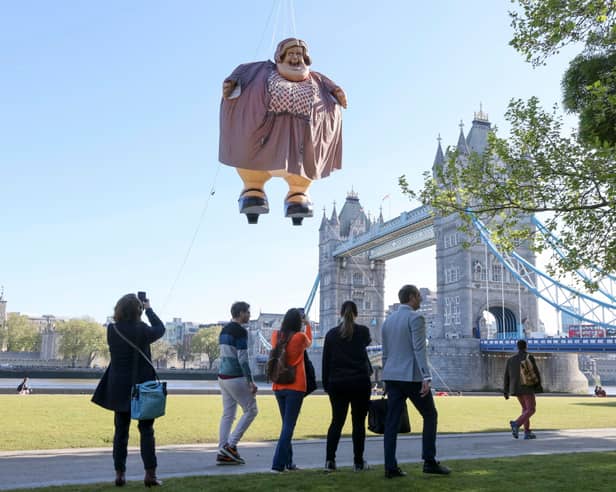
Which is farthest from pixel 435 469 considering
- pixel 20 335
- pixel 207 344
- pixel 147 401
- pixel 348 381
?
pixel 20 335

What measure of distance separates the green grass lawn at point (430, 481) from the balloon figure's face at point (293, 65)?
3.33 metres

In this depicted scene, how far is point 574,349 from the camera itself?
3453 centimetres

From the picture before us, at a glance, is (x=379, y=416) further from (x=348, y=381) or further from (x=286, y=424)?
(x=286, y=424)

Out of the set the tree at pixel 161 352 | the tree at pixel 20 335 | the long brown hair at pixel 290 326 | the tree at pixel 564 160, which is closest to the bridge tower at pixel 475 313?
the tree at pixel 564 160

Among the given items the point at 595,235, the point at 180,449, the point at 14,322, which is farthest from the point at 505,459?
the point at 14,322

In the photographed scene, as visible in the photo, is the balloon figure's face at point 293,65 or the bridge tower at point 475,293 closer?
the balloon figure's face at point 293,65

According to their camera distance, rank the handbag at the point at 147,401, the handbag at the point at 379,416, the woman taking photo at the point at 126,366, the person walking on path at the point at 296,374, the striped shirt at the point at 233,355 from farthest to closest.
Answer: the striped shirt at the point at 233,355, the handbag at the point at 379,416, the person walking on path at the point at 296,374, the woman taking photo at the point at 126,366, the handbag at the point at 147,401

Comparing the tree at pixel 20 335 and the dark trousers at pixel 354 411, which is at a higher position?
the tree at pixel 20 335

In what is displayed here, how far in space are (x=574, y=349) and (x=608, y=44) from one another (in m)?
29.0

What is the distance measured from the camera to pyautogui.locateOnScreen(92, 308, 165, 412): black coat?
4.65 meters

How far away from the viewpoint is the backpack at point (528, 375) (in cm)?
834

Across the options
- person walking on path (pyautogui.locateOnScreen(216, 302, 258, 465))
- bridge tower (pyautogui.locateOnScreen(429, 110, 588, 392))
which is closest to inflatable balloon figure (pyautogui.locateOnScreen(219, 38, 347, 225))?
person walking on path (pyautogui.locateOnScreen(216, 302, 258, 465))

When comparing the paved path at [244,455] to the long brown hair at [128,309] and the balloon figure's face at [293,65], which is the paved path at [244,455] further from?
the balloon figure's face at [293,65]

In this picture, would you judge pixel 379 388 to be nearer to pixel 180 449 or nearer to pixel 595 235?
pixel 595 235
